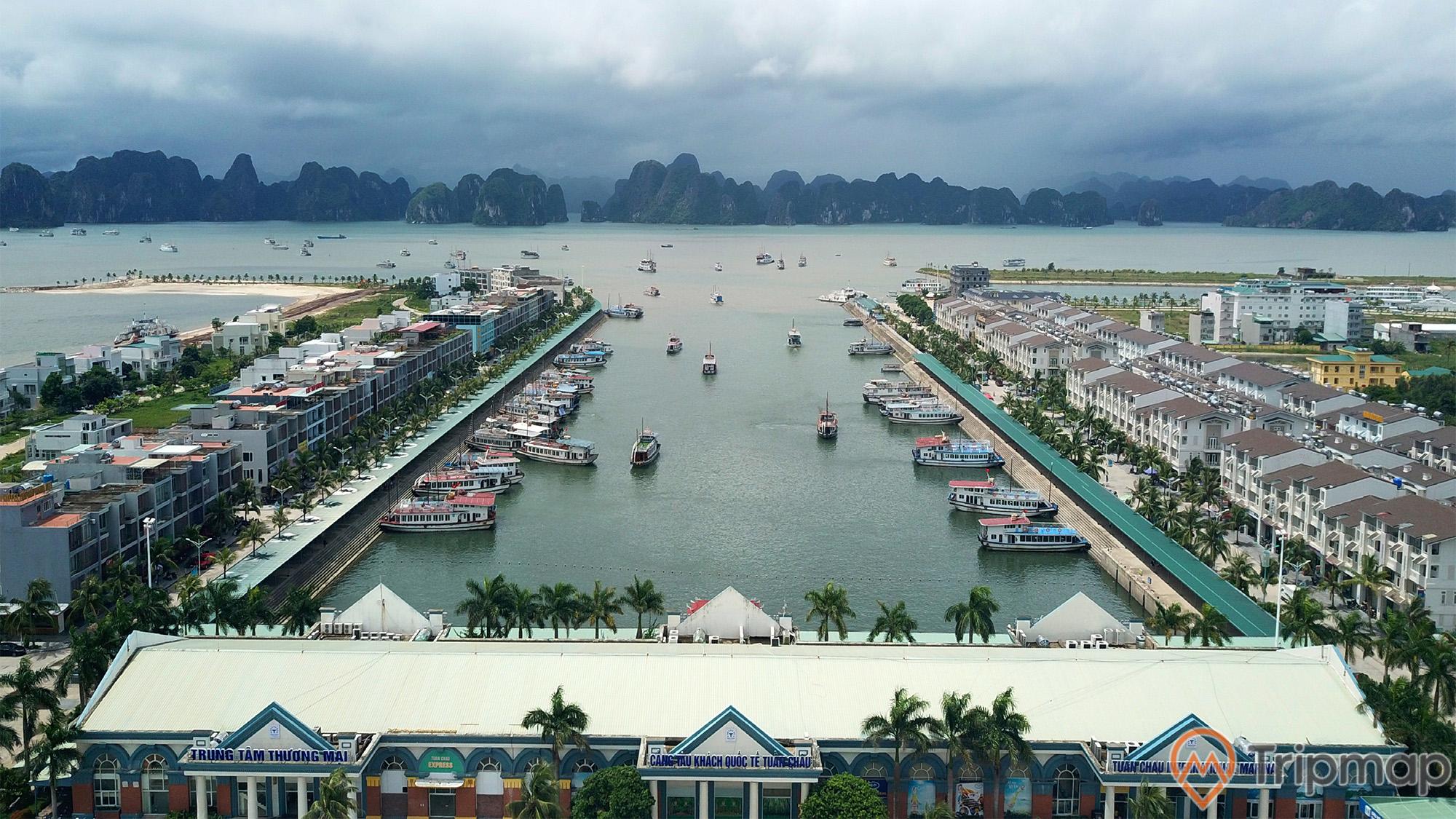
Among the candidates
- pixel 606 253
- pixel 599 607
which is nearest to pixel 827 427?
pixel 599 607

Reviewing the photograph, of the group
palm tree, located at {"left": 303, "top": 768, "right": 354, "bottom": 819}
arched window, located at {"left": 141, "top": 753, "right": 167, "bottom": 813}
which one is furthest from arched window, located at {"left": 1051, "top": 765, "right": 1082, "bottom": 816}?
arched window, located at {"left": 141, "top": 753, "right": 167, "bottom": 813}

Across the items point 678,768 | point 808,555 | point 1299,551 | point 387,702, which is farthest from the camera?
point 808,555

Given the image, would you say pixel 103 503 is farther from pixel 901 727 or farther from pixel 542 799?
pixel 901 727

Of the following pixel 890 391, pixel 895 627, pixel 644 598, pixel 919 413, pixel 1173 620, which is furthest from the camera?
pixel 890 391

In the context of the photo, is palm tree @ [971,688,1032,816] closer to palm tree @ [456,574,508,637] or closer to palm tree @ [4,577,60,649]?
palm tree @ [456,574,508,637]

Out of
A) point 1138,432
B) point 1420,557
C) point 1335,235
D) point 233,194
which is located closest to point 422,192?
point 233,194

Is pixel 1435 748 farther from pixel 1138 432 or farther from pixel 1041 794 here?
pixel 1138 432
